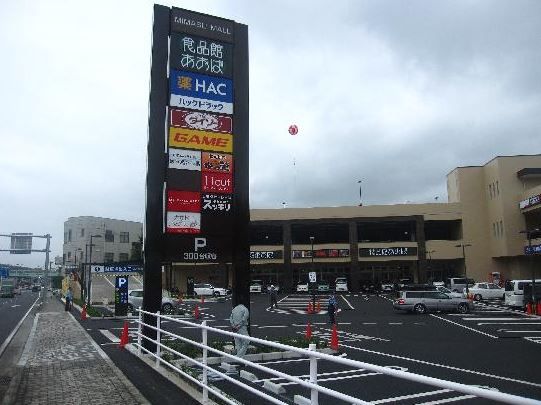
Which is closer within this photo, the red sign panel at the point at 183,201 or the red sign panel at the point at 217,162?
the red sign panel at the point at 183,201

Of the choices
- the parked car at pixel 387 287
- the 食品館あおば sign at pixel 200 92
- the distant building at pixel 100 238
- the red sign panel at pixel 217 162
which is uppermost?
the distant building at pixel 100 238

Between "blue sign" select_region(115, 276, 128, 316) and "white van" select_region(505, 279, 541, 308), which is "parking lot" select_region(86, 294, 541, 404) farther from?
"blue sign" select_region(115, 276, 128, 316)

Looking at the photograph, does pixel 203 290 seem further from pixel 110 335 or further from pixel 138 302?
pixel 110 335

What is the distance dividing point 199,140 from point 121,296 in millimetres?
18837

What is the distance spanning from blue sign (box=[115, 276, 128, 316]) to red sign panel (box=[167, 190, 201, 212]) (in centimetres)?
1724

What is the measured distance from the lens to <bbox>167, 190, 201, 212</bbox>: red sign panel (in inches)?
522

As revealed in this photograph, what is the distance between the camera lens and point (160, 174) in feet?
43.7

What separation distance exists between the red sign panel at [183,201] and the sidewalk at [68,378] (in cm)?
419

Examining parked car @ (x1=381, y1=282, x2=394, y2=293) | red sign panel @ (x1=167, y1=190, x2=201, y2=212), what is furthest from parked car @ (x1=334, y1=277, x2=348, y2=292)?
red sign panel @ (x1=167, y1=190, x2=201, y2=212)

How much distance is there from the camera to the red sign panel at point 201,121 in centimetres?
1377

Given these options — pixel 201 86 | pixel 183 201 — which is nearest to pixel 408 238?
pixel 201 86

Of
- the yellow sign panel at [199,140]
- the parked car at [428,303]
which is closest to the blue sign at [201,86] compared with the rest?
the yellow sign panel at [199,140]

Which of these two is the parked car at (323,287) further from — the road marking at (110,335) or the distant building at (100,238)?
the distant building at (100,238)

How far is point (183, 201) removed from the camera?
1338 cm
